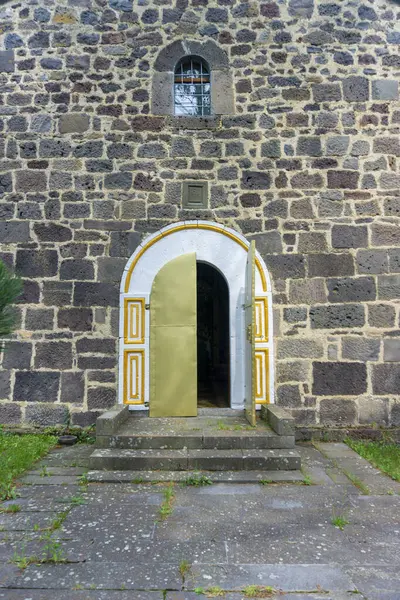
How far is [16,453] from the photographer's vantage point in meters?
4.18

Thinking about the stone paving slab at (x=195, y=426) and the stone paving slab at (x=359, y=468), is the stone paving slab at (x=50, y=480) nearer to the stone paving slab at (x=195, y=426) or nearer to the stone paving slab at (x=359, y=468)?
the stone paving slab at (x=195, y=426)

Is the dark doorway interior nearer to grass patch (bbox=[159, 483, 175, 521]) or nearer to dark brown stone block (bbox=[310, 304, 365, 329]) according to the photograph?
dark brown stone block (bbox=[310, 304, 365, 329])

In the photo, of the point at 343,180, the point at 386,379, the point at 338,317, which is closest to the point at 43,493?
the point at 338,317

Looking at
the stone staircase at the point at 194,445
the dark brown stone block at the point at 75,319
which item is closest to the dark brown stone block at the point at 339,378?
the stone staircase at the point at 194,445

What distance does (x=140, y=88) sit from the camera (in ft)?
17.8

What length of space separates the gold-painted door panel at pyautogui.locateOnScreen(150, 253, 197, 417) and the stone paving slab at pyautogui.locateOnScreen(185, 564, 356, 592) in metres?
2.70

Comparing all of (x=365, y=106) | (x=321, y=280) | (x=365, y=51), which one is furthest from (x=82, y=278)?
(x=365, y=51)

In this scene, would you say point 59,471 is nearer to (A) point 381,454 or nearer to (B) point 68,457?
(B) point 68,457

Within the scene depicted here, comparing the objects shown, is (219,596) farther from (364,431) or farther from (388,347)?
(388,347)

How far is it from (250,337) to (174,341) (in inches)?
36.5

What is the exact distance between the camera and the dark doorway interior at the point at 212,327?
29.6 feet

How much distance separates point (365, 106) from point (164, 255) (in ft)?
10.5

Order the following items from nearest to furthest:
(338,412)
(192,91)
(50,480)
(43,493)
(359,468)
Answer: (43,493), (50,480), (359,468), (338,412), (192,91)

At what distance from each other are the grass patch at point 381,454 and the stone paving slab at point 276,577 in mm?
1813
